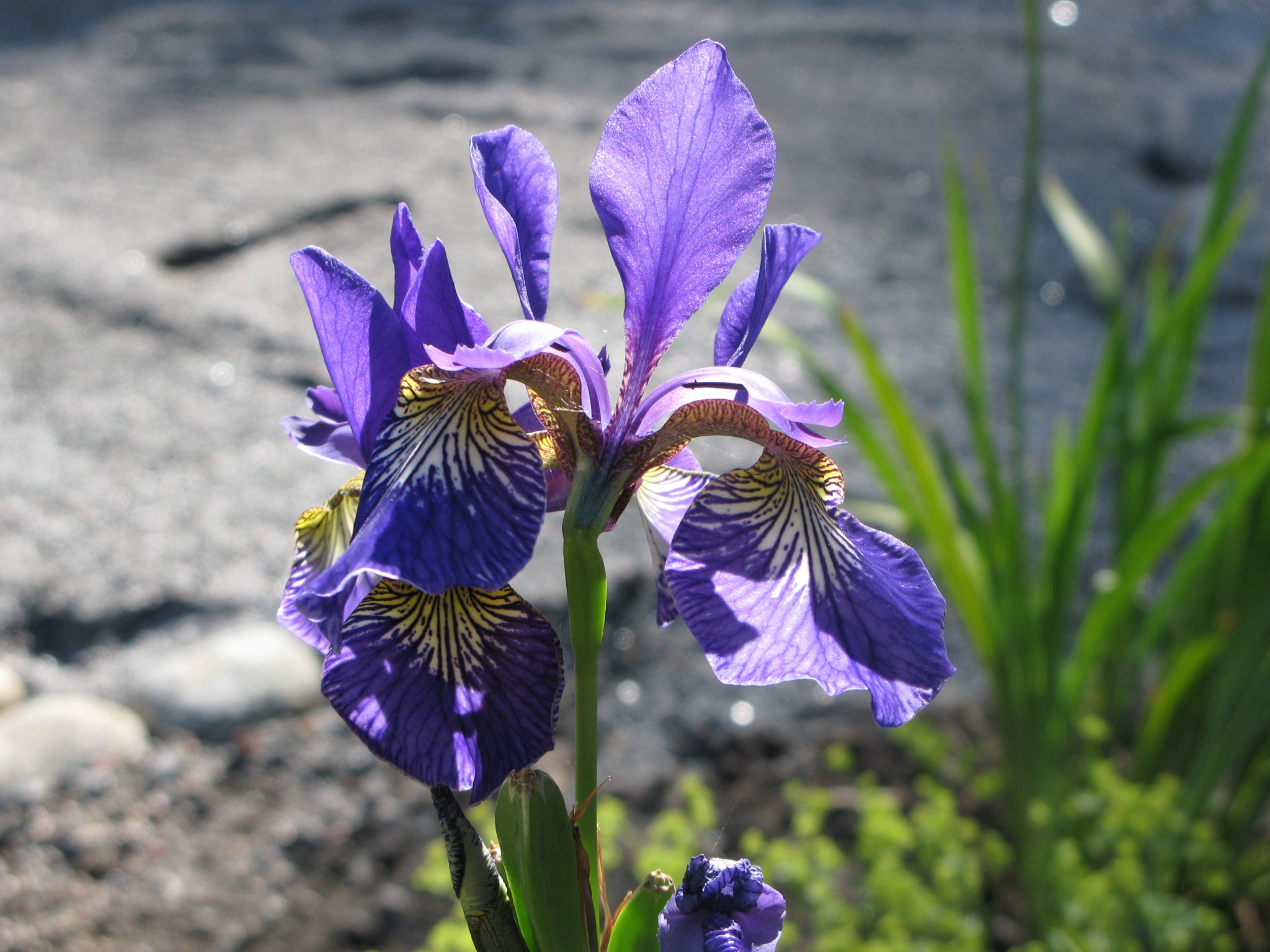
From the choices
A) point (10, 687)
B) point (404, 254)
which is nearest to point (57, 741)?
point (10, 687)

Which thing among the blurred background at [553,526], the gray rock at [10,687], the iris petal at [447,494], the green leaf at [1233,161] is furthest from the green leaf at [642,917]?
the gray rock at [10,687]

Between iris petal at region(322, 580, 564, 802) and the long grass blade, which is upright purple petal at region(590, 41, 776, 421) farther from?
the long grass blade

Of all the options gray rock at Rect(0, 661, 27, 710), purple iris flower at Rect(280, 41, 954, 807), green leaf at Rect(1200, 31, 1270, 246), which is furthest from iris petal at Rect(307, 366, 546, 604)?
gray rock at Rect(0, 661, 27, 710)

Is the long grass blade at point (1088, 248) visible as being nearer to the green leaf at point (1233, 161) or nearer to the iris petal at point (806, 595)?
the green leaf at point (1233, 161)

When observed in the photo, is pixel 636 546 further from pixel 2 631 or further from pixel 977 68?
pixel 977 68

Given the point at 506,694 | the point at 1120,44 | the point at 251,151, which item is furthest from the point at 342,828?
the point at 1120,44

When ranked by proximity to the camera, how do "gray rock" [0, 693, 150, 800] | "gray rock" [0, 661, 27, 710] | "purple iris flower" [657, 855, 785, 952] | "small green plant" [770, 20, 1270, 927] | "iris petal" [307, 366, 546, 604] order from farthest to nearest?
"gray rock" [0, 661, 27, 710] < "gray rock" [0, 693, 150, 800] < "small green plant" [770, 20, 1270, 927] < "purple iris flower" [657, 855, 785, 952] < "iris petal" [307, 366, 546, 604]
